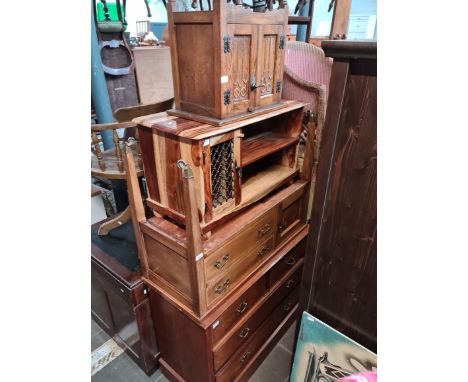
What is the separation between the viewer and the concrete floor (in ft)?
5.87

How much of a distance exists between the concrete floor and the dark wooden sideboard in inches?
34.3

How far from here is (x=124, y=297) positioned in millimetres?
1593

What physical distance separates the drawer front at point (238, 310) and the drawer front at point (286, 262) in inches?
3.6

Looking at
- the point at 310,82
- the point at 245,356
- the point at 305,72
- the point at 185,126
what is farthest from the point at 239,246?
the point at 305,72

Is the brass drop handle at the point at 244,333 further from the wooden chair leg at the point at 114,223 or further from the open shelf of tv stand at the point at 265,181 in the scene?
the wooden chair leg at the point at 114,223

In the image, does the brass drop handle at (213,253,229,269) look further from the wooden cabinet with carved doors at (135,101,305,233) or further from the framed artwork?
the framed artwork

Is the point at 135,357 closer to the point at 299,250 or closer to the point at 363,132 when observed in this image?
the point at 299,250

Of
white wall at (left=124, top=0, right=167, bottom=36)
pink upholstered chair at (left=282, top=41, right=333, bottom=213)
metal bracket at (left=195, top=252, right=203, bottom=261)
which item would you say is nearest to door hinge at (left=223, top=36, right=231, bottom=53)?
pink upholstered chair at (left=282, top=41, right=333, bottom=213)

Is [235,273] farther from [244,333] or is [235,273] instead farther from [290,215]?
[290,215]

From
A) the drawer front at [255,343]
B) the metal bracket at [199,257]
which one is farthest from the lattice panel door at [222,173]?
the drawer front at [255,343]

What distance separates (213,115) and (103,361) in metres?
1.63

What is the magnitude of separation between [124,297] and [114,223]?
47cm

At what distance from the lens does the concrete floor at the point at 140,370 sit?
1790 millimetres

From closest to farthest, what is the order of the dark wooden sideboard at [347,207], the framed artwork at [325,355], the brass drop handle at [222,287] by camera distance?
the dark wooden sideboard at [347,207], the framed artwork at [325,355], the brass drop handle at [222,287]
